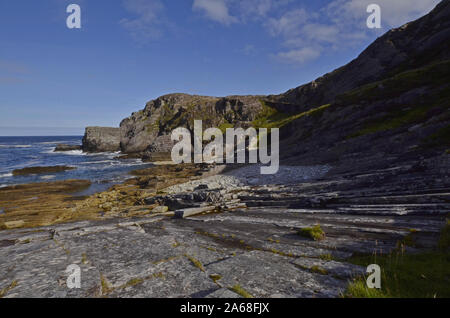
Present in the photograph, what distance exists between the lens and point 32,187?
1943 inches

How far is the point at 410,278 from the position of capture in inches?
233

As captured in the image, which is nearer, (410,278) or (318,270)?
(410,278)

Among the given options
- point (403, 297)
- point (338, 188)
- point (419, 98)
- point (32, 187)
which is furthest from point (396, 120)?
point (32, 187)

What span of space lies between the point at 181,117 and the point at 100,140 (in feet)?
170

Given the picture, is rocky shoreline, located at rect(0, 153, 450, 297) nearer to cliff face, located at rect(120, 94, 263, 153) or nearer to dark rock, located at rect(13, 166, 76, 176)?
dark rock, located at rect(13, 166, 76, 176)

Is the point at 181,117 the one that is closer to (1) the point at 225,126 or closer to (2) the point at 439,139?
(1) the point at 225,126

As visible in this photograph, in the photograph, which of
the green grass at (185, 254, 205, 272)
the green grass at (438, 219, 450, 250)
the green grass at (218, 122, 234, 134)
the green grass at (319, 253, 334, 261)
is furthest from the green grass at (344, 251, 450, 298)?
the green grass at (218, 122, 234, 134)

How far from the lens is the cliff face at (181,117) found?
5435 inches

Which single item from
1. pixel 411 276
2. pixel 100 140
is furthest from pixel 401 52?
pixel 100 140

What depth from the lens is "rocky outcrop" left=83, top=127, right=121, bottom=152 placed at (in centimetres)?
14038

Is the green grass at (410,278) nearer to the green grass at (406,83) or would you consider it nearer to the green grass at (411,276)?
the green grass at (411,276)

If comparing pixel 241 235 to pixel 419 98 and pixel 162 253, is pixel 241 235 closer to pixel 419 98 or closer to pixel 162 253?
pixel 162 253

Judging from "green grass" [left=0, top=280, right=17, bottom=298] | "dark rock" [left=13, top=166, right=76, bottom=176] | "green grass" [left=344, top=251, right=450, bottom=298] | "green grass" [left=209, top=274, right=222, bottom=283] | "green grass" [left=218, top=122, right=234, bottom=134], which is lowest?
"dark rock" [left=13, top=166, right=76, bottom=176]

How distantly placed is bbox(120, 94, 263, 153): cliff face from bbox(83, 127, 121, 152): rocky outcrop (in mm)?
5964
